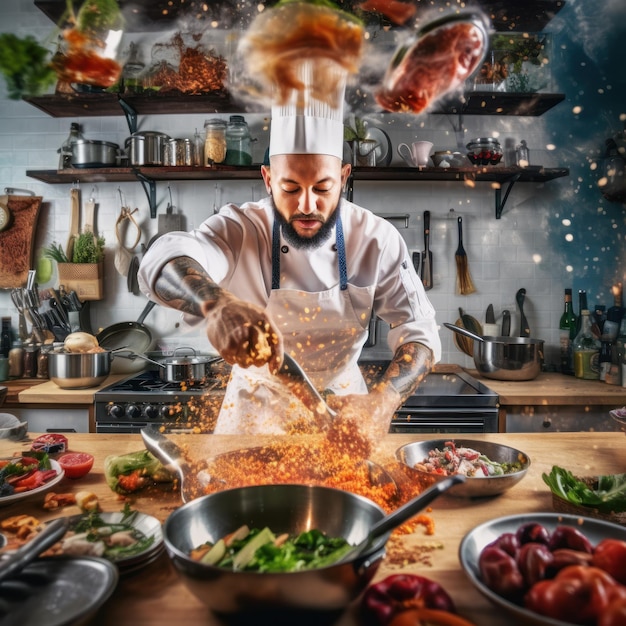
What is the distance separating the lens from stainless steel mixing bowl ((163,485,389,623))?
82cm

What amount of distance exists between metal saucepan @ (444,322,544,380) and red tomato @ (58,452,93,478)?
2.41m

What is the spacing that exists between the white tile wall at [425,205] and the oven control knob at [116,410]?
932 millimetres

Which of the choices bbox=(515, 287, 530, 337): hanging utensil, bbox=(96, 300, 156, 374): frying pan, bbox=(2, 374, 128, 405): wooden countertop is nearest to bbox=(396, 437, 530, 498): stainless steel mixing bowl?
bbox=(2, 374, 128, 405): wooden countertop

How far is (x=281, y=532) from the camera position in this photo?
45.9 inches

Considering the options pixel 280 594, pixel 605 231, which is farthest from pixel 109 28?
pixel 605 231

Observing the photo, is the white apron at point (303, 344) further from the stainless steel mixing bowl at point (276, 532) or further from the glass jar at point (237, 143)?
the glass jar at point (237, 143)

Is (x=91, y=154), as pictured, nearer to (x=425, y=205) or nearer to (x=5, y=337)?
(x=5, y=337)

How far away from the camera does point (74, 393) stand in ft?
10.5

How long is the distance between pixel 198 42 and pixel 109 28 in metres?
2.74

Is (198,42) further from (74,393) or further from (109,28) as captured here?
(109,28)

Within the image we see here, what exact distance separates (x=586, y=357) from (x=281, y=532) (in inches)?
119

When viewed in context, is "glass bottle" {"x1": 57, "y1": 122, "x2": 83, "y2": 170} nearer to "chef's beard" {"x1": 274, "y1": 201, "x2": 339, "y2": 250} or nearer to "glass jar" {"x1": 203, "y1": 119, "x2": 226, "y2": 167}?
"glass jar" {"x1": 203, "y1": 119, "x2": 226, "y2": 167}

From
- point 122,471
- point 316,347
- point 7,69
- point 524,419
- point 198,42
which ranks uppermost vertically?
point 198,42

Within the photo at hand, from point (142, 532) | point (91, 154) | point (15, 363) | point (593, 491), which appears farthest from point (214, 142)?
point (593, 491)
